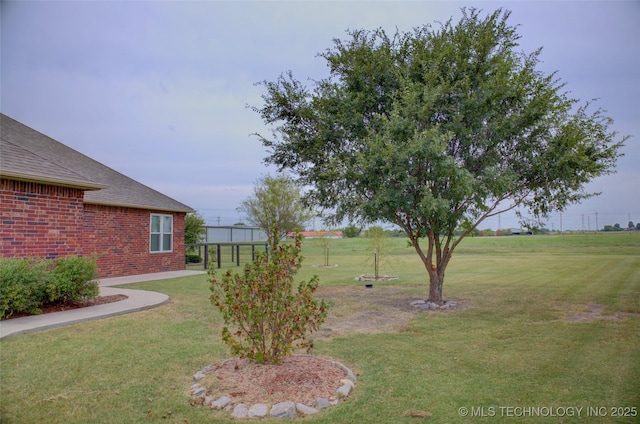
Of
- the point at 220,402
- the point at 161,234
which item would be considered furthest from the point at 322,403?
the point at 161,234

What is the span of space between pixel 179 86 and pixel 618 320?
37.6ft

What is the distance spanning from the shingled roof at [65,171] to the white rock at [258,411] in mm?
7060

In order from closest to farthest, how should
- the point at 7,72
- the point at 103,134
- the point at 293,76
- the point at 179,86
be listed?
the point at 7,72 → the point at 293,76 → the point at 179,86 → the point at 103,134

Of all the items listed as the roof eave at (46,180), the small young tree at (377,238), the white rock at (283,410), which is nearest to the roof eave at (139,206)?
the roof eave at (46,180)

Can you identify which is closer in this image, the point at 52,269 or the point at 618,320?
the point at 618,320

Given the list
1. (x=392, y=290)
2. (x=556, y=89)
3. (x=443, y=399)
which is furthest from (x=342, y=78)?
(x=443, y=399)

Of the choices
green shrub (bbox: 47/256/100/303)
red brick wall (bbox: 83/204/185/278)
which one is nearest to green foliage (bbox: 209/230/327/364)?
green shrub (bbox: 47/256/100/303)

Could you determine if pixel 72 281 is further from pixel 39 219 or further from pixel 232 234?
pixel 232 234

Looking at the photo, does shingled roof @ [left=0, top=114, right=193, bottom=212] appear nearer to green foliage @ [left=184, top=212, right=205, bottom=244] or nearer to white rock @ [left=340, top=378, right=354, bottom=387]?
green foliage @ [left=184, top=212, right=205, bottom=244]

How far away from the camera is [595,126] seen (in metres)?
8.23

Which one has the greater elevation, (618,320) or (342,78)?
(342,78)

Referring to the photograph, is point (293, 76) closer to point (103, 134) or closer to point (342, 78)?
point (342, 78)

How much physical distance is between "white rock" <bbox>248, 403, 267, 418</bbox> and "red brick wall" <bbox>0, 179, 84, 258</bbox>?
6.99 m

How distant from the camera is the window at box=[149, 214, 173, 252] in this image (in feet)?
49.7
